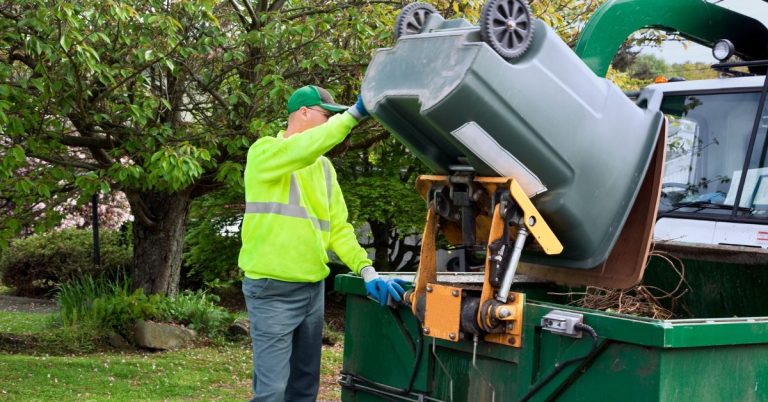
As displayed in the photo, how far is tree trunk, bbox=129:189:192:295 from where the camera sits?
9031 millimetres

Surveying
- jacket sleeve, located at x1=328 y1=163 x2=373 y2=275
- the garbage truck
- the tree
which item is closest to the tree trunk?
the tree

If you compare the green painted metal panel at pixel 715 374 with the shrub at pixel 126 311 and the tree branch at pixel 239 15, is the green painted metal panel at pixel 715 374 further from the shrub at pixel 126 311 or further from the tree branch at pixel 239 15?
the shrub at pixel 126 311

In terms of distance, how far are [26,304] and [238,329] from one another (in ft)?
17.7

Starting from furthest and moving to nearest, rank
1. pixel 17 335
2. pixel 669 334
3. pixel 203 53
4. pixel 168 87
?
pixel 17 335 → pixel 168 87 → pixel 203 53 → pixel 669 334

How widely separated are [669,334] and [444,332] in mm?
929

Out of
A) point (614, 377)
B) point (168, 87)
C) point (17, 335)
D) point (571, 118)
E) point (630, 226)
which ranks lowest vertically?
point (17, 335)

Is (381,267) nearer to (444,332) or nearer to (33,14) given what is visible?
(33,14)

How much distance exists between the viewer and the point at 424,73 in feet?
11.0

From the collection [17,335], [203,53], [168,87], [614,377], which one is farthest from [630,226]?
[17,335]

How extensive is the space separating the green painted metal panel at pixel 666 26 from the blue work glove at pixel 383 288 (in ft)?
5.63

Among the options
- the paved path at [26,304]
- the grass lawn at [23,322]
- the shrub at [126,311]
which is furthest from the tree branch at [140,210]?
the paved path at [26,304]

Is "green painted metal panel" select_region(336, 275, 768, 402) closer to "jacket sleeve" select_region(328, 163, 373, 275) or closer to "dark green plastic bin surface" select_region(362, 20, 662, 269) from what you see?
"dark green plastic bin surface" select_region(362, 20, 662, 269)

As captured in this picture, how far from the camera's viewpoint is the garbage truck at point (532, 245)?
3.15 meters

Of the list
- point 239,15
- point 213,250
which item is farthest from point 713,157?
point 213,250
